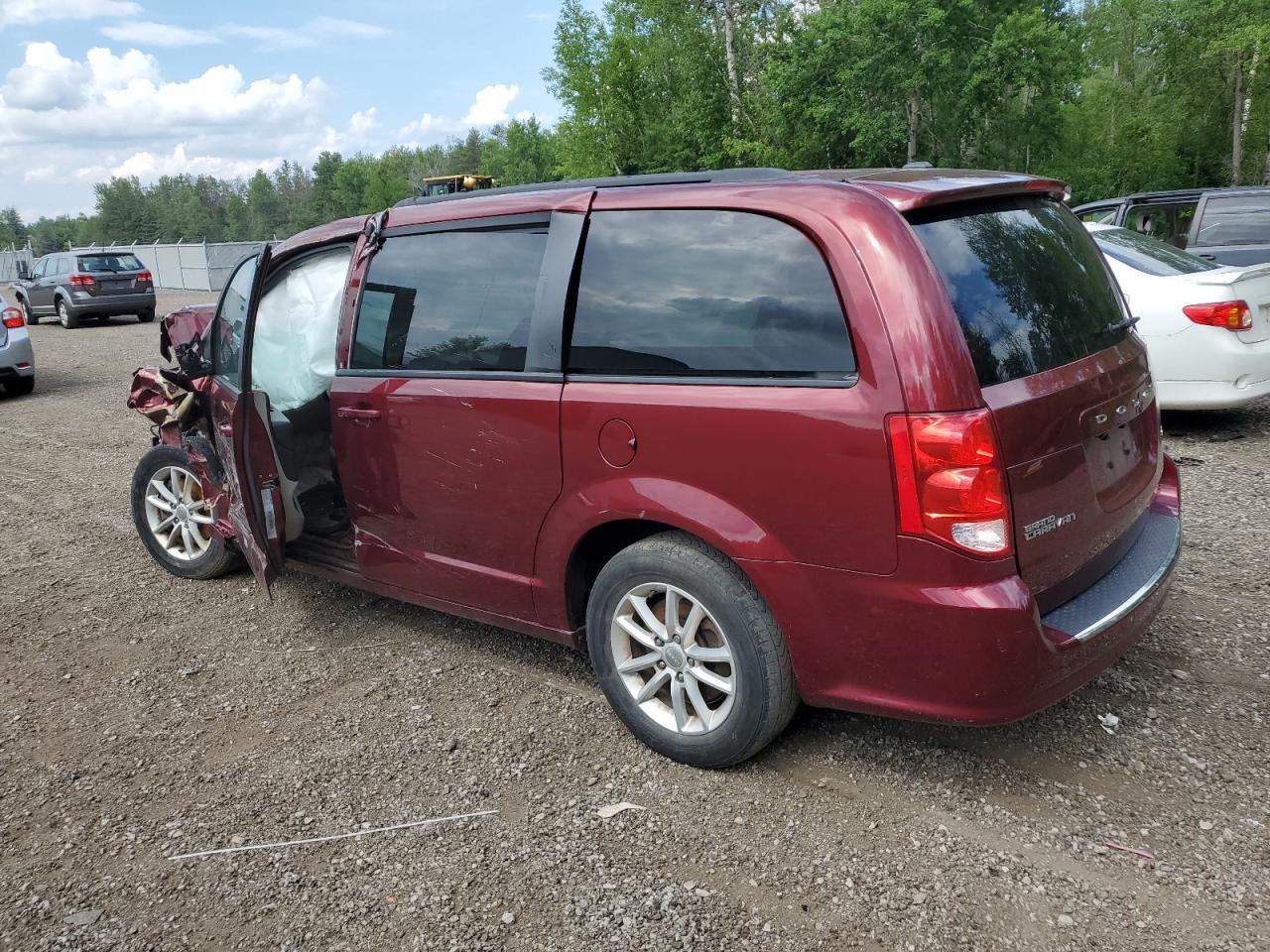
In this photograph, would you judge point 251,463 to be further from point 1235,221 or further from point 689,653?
point 1235,221

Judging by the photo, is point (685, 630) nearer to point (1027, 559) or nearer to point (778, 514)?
point (778, 514)

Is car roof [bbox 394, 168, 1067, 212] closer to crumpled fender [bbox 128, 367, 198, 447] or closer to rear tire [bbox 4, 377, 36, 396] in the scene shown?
crumpled fender [bbox 128, 367, 198, 447]

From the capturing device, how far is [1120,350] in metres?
3.14

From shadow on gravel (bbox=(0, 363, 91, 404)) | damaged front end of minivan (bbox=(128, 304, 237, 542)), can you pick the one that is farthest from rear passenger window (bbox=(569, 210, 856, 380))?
shadow on gravel (bbox=(0, 363, 91, 404))

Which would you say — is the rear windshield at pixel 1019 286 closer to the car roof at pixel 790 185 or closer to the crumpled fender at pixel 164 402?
the car roof at pixel 790 185

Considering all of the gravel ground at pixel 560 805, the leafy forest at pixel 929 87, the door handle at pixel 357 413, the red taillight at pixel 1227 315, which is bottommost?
the gravel ground at pixel 560 805

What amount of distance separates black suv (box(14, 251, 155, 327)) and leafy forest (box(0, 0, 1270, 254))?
81.1 feet

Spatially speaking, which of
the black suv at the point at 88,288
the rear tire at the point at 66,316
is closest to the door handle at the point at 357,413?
the black suv at the point at 88,288

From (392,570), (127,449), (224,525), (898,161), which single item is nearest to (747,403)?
(392,570)

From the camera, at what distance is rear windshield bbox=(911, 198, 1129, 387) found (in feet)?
8.66

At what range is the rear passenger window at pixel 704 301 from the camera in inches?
105

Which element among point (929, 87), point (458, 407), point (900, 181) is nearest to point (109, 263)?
point (458, 407)

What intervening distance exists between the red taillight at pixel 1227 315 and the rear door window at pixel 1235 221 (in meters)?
3.60

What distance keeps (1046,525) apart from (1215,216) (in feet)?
29.7
